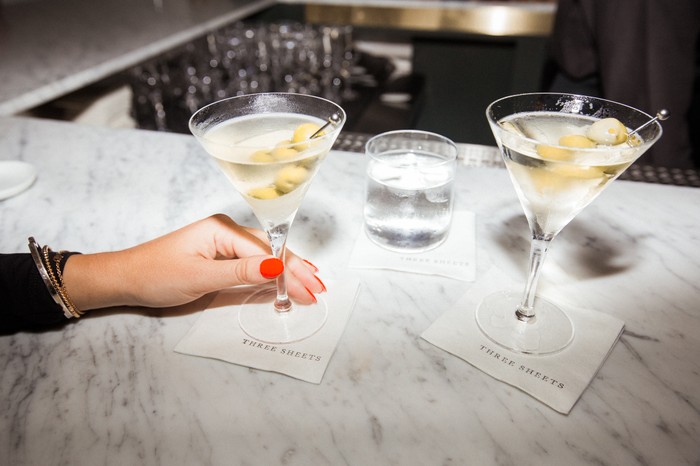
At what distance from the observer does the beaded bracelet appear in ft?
2.56

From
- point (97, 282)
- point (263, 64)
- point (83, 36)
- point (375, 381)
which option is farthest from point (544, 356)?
point (83, 36)

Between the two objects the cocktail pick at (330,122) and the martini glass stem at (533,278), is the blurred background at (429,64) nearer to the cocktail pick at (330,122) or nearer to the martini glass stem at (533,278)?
the cocktail pick at (330,122)

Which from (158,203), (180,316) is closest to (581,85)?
(158,203)

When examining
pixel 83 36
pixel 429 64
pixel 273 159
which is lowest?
pixel 429 64

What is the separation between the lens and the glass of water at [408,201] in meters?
0.93

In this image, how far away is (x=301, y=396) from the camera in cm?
69

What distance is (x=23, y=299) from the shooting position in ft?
2.54

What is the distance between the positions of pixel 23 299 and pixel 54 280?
0.05 m

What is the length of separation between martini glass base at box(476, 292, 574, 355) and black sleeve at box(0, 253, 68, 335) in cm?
67

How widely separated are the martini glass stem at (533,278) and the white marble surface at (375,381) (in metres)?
0.10

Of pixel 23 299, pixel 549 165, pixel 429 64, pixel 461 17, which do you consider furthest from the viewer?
pixel 429 64

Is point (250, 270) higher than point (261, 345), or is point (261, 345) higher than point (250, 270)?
point (250, 270)

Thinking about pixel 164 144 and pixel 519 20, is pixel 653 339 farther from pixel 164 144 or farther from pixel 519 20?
pixel 519 20

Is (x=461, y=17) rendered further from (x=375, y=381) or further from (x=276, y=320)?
(x=375, y=381)
